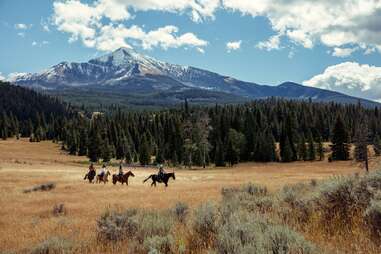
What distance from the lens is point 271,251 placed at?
6.53m

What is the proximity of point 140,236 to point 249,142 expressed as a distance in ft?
381

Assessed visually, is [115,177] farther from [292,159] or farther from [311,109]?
[311,109]

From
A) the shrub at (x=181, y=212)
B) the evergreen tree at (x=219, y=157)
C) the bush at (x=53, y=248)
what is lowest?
the evergreen tree at (x=219, y=157)

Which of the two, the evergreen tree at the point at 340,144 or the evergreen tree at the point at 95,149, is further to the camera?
the evergreen tree at the point at 95,149

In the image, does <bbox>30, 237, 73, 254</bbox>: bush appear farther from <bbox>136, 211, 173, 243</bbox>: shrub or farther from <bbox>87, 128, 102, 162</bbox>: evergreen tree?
<bbox>87, 128, 102, 162</bbox>: evergreen tree

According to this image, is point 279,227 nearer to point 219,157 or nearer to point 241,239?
point 241,239

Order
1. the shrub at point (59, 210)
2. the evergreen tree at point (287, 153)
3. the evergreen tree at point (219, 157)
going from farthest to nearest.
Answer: the evergreen tree at point (287, 153) → the evergreen tree at point (219, 157) → the shrub at point (59, 210)

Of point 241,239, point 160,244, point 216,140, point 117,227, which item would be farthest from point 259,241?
point 216,140

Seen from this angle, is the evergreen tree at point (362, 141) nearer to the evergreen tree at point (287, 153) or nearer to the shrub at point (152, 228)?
the evergreen tree at point (287, 153)

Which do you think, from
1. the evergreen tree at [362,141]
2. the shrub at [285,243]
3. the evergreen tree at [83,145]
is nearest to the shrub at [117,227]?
the shrub at [285,243]

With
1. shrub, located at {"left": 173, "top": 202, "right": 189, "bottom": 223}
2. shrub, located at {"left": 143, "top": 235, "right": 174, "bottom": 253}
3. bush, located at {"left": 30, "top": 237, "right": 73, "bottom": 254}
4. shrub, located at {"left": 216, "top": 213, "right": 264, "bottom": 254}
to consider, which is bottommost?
bush, located at {"left": 30, "top": 237, "right": 73, "bottom": 254}

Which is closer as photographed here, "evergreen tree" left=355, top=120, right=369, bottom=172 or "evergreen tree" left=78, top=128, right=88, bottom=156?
"evergreen tree" left=355, top=120, right=369, bottom=172

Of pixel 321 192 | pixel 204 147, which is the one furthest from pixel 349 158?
pixel 321 192

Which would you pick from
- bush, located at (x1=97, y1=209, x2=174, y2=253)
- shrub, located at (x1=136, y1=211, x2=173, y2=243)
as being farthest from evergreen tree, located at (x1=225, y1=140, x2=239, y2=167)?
shrub, located at (x1=136, y1=211, x2=173, y2=243)
